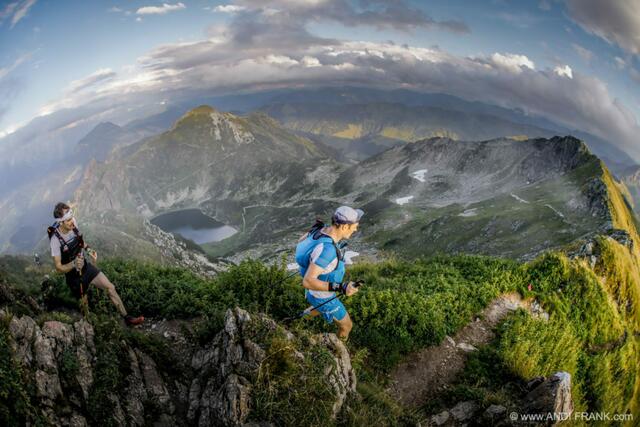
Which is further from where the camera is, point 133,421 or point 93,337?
point 93,337

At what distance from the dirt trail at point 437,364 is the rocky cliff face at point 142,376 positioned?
343 cm

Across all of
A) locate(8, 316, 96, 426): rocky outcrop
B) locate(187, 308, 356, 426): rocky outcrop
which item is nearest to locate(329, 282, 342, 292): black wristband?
locate(187, 308, 356, 426): rocky outcrop

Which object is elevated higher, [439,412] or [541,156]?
[439,412]

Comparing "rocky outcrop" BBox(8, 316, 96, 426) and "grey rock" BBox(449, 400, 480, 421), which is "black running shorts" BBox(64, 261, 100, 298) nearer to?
"rocky outcrop" BBox(8, 316, 96, 426)

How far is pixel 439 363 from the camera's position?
38.8 ft

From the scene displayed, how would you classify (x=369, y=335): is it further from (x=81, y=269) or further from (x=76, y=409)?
(x=81, y=269)

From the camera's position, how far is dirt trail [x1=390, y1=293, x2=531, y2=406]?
1077 centimetres

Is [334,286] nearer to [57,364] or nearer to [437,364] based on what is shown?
[57,364]

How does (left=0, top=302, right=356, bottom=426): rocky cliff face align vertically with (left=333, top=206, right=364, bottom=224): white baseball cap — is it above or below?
below

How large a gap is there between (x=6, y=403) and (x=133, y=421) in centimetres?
199

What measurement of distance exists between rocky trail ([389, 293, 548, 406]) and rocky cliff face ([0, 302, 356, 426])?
136 inches

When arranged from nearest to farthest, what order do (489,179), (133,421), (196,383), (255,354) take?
1. (133,421)
2. (255,354)
3. (196,383)
4. (489,179)

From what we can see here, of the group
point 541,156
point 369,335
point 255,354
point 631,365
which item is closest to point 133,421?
point 255,354

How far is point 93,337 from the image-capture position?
7.35 m
